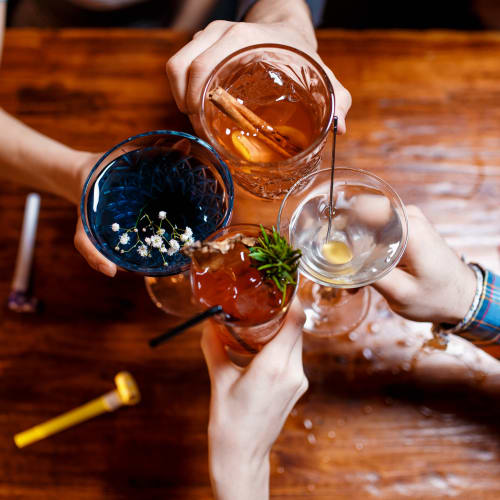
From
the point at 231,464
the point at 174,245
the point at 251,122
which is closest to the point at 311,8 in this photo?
the point at 251,122

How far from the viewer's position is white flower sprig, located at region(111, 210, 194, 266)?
96 centimetres

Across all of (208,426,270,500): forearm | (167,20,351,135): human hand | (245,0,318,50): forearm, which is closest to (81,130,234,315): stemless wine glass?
(167,20,351,135): human hand

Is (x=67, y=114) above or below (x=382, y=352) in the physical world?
above

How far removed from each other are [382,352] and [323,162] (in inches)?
21.0

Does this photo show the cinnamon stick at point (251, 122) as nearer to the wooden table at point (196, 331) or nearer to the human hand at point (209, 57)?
the human hand at point (209, 57)

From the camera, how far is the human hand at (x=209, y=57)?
1.03 metres

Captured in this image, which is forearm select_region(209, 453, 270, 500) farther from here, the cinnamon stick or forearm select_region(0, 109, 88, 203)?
forearm select_region(0, 109, 88, 203)

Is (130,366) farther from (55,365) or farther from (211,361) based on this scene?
(211,361)

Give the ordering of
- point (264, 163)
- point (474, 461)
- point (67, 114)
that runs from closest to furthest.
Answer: point (264, 163) < point (474, 461) < point (67, 114)

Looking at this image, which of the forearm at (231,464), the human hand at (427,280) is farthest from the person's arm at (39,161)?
the human hand at (427,280)

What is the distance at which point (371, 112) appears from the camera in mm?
1371

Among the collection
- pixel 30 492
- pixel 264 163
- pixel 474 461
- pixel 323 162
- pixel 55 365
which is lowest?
pixel 30 492

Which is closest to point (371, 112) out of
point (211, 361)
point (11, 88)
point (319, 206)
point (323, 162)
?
point (323, 162)

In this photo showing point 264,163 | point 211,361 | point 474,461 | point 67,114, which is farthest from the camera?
point 67,114
